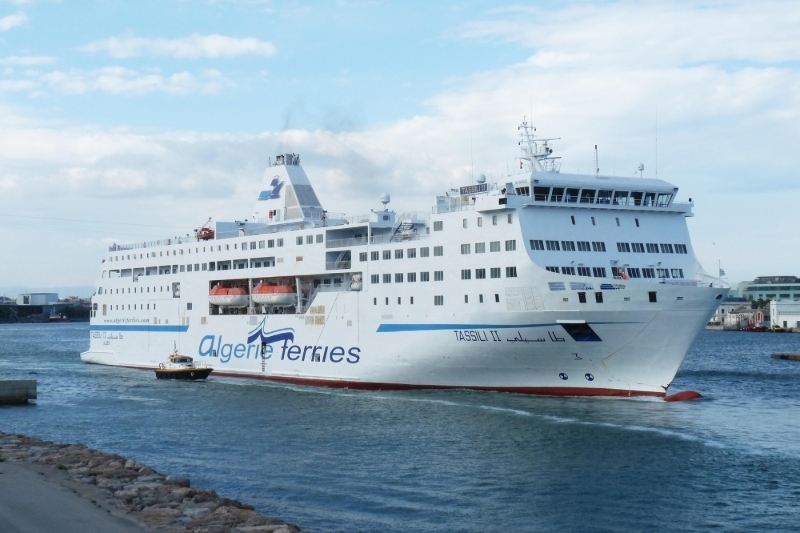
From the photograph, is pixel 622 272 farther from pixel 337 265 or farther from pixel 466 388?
pixel 337 265

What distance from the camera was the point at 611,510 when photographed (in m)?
19.5

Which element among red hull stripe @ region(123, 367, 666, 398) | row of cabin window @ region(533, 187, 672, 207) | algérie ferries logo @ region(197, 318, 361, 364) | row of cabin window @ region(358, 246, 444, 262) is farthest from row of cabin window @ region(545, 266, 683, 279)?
algérie ferries logo @ region(197, 318, 361, 364)

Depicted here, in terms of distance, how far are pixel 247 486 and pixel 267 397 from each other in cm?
1591

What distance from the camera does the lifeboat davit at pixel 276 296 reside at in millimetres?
43188

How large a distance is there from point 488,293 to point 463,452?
9.37 meters

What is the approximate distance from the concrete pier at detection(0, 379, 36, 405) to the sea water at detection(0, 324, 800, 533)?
1105 millimetres

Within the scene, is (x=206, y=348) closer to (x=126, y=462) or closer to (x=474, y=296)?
(x=474, y=296)

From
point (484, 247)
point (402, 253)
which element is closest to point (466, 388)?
point (484, 247)

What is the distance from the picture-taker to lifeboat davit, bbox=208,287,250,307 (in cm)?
4606

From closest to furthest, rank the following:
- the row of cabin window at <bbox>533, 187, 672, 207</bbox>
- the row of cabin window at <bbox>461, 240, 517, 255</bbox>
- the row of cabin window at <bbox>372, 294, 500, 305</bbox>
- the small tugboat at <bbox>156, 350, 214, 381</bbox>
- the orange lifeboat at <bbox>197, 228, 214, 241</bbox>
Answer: the row of cabin window at <bbox>461, 240, 517, 255</bbox> → the row of cabin window at <bbox>372, 294, 500, 305</bbox> → the row of cabin window at <bbox>533, 187, 672, 207</bbox> → the small tugboat at <bbox>156, 350, 214, 381</bbox> → the orange lifeboat at <bbox>197, 228, 214, 241</bbox>

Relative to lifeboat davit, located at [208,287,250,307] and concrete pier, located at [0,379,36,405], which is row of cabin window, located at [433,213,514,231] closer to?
lifeboat davit, located at [208,287,250,307]

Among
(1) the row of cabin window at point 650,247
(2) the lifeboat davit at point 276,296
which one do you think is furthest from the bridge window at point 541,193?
(2) the lifeboat davit at point 276,296

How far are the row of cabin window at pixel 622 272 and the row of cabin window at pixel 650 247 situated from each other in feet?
2.50

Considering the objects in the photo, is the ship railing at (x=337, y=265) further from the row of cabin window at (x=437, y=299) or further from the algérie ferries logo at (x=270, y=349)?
the algérie ferries logo at (x=270, y=349)
